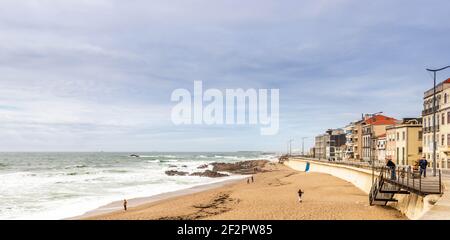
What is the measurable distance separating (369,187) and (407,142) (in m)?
34.7

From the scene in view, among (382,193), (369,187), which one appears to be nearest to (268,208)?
(382,193)

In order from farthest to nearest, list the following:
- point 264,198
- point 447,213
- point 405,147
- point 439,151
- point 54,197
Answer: point 405,147 < point 439,151 < point 54,197 < point 264,198 < point 447,213

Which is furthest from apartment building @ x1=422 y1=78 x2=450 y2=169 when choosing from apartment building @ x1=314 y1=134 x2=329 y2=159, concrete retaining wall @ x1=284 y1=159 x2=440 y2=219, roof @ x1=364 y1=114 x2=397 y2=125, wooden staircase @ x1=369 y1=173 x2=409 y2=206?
apartment building @ x1=314 y1=134 x2=329 y2=159

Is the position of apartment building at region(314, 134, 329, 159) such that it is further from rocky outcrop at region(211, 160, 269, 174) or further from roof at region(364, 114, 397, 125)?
roof at region(364, 114, 397, 125)

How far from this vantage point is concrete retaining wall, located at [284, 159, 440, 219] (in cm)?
1864

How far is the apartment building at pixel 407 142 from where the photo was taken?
64.8m

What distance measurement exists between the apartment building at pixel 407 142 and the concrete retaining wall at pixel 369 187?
1326 cm

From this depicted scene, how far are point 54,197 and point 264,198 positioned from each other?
910 inches

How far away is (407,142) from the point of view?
65938 millimetres
